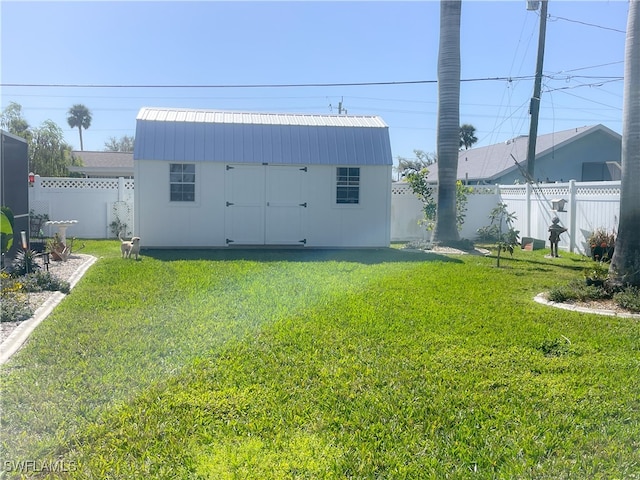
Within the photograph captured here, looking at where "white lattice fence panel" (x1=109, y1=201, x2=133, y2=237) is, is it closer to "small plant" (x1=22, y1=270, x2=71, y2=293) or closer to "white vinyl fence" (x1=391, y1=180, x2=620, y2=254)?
"white vinyl fence" (x1=391, y1=180, x2=620, y2=254)

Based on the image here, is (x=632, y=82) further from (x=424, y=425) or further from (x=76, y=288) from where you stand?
(x=76, y=288)

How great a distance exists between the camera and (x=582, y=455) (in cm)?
349

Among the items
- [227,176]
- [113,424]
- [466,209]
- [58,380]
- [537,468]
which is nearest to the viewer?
[537,468]

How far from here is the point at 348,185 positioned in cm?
A: 1477

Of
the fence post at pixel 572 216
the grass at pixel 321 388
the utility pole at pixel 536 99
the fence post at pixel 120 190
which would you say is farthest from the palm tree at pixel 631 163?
the fence post at pixel 120 190

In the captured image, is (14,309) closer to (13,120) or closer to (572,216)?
(572,216)

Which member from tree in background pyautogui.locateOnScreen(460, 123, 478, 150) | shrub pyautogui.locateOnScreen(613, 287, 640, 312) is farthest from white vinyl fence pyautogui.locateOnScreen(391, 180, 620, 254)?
tree in background pyautogui.locateOnScreen(460, 123, 478, 150)

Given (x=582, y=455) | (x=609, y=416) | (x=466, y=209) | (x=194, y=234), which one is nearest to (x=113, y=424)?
(x=582, y=455)

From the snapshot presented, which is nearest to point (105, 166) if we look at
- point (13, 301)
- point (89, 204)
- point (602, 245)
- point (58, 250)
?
point (89, 204)

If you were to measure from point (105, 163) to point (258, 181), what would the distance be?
58.6 ft

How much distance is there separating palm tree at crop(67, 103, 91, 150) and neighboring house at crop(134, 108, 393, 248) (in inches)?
1837

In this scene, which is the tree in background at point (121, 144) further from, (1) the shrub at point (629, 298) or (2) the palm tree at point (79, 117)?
(1) the shrub at point (629, 298)

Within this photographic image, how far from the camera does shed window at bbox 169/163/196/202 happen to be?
1405cm

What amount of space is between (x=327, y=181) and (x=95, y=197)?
7.90 m
